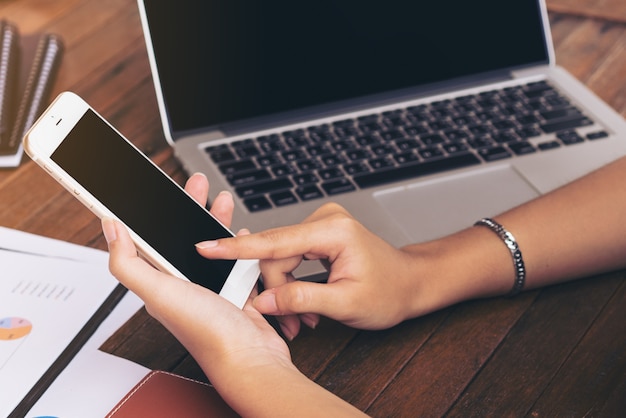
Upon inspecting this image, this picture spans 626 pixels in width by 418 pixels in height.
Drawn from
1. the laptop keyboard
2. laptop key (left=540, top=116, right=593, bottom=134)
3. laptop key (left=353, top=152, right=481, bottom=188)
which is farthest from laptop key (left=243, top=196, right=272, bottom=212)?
laptop key (left=540, top=116, right=593, bottom=134)

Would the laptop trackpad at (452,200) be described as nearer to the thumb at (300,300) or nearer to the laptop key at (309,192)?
the laptop key at (309,192)

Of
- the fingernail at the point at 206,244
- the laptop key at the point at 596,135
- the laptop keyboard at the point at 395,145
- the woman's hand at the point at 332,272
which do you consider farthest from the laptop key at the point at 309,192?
the laptop key at the point at 596,135

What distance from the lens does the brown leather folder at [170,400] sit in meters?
0.69

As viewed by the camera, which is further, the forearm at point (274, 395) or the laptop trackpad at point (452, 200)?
the laptop trackpad at point (452, 200)

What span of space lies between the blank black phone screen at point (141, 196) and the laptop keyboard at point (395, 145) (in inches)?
7.3

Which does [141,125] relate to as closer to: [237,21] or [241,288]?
[237,21]

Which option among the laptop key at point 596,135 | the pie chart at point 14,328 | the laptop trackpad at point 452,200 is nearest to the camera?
the pie chart at point 14,328

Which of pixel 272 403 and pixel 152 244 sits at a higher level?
pixel 152 244

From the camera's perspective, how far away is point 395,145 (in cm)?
103

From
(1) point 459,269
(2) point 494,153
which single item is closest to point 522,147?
(2) point 494,153

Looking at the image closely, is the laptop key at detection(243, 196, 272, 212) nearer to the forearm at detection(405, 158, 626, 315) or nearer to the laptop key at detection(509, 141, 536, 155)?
the forearm at detection(405, 158, 626, 315)

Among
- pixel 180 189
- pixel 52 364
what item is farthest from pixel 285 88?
pixel 52 364

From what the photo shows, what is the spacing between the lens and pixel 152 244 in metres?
0.71

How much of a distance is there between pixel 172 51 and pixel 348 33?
0.23m
